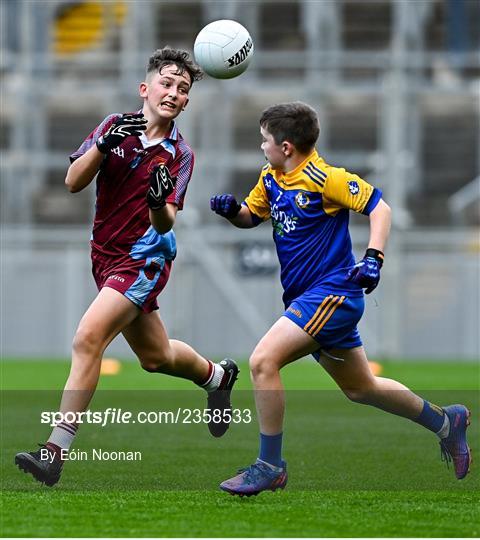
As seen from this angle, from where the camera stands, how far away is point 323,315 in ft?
20.1

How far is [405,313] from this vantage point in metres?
19.2

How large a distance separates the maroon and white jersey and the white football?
53 centimetres

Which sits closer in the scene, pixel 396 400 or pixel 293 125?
pixel 293 125

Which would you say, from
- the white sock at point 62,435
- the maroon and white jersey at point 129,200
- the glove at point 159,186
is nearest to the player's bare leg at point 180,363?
the maroon and white jersey at point 129,200

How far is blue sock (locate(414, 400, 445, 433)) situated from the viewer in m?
6.76

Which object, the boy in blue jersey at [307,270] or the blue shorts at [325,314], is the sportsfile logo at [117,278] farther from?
the blue shorts at [325,314]

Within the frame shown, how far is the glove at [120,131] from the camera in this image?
20.9 feet

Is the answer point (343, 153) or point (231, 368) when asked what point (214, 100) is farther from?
point (231, 368)

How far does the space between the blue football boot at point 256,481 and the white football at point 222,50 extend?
226 centimetres

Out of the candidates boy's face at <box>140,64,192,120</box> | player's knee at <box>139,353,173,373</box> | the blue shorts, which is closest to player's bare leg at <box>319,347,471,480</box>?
the blue shorts

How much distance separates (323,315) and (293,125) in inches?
36.8

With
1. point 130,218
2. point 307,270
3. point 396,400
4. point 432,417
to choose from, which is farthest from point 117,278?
point 432,417

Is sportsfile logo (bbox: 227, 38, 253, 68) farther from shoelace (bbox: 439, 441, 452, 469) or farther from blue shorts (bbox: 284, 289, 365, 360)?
shoelace (bbox: 439, 441, 452, 469)

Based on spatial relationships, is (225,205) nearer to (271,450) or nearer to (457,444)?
(271,450)
